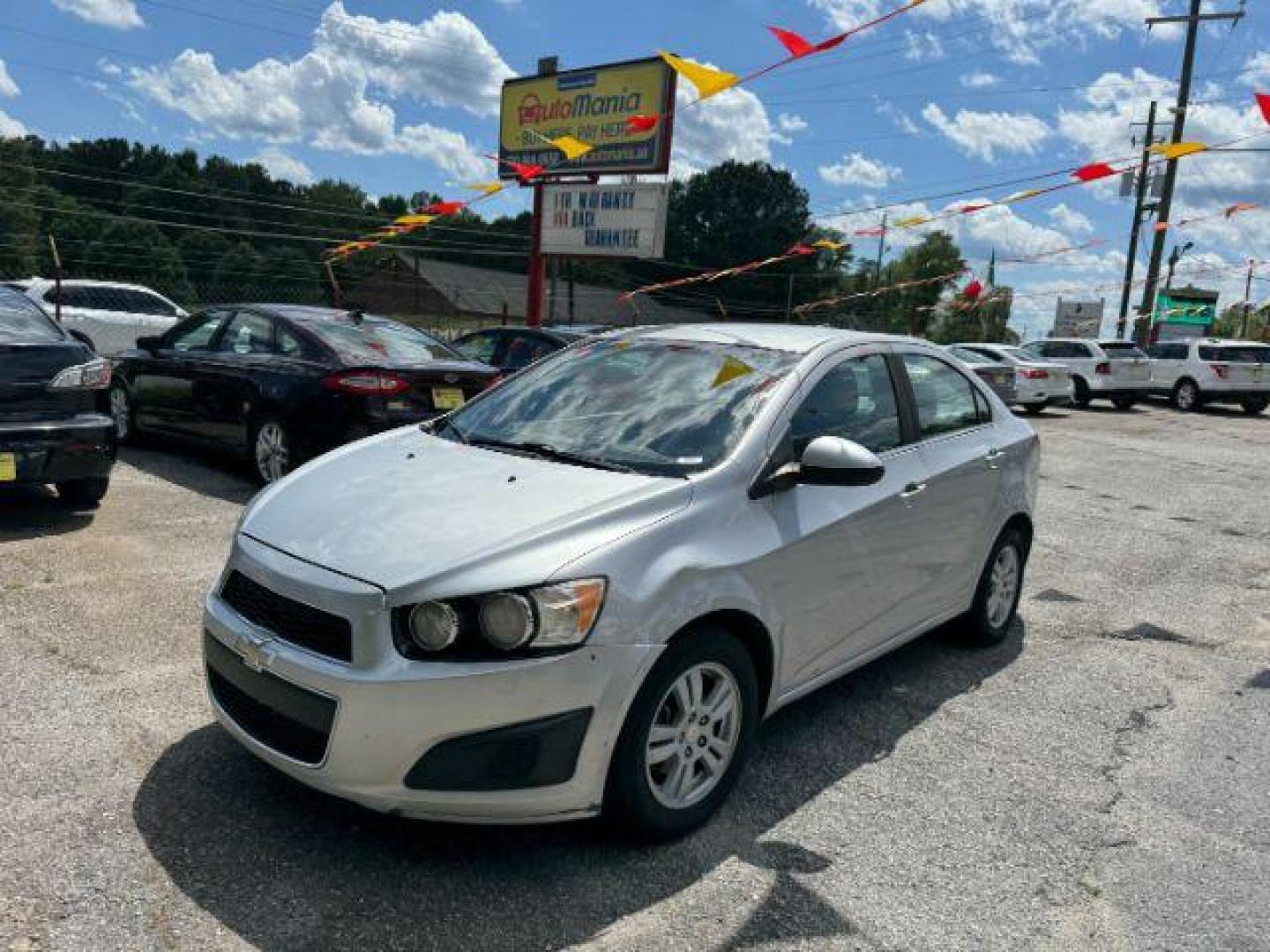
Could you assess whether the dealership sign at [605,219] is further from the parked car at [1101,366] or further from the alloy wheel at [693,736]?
the alloy wheel at [693,736]

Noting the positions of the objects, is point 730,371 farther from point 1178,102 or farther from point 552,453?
point 1178,102

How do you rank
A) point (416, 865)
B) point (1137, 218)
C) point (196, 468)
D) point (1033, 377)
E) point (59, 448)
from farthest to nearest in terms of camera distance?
point (1137, 218)
point (1033, 377)
point (196, 468)
point (59, 448)
point (416, 865)

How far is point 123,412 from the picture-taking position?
873 centimetres

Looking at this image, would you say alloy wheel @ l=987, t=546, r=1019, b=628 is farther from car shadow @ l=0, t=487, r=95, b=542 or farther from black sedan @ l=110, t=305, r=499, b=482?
car shadow @ l=0, t=487, r=95, b=542

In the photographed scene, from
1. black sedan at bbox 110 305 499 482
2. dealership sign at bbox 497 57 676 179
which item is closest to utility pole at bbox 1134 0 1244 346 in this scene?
dealership sign at bbox 497 57 676 179

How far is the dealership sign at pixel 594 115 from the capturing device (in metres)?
16.7

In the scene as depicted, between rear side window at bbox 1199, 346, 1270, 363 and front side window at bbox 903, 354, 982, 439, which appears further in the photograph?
rear side window at bbox 1199, 346, 1270, 363

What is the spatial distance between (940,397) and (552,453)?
6.72 ft

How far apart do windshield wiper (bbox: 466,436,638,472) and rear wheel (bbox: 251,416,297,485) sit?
153 inches

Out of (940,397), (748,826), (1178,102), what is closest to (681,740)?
(748,826)

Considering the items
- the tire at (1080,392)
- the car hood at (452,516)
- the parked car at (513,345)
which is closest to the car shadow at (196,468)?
the parked car at (513,345)

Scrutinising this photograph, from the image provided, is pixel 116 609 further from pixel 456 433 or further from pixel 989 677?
pixel 989 677

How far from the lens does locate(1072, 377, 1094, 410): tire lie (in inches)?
882

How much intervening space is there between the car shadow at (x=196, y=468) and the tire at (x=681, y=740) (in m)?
5.00
